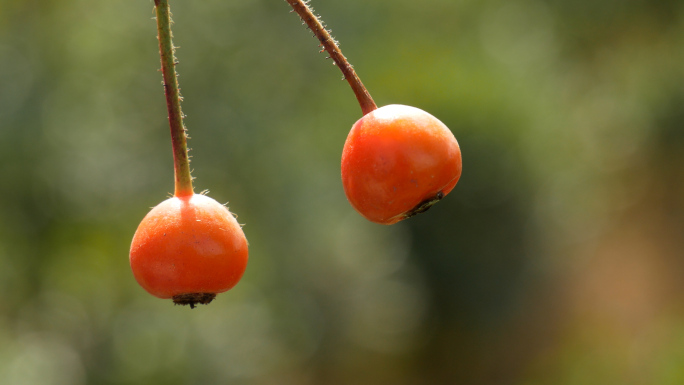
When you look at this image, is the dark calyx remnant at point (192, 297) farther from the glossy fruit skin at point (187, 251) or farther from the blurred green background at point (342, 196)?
the blurred green background at point (342, 196)

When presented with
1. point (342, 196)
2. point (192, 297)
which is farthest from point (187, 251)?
point (342, 196)

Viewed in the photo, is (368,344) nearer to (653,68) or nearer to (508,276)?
(508,276)

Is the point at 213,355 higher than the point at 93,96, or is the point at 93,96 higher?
the point at 93,96

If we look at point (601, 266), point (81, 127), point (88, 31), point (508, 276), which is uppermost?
point (88, 31)

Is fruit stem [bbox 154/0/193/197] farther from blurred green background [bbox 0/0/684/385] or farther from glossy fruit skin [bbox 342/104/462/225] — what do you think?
A: blurred green background [bbox 0/0/684/385]

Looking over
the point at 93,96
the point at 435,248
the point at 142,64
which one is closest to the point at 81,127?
the point at 93,96

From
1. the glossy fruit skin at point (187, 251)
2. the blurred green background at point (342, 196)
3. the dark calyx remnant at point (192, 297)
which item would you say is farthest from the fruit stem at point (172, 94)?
the blurred green background at point (342, 196)

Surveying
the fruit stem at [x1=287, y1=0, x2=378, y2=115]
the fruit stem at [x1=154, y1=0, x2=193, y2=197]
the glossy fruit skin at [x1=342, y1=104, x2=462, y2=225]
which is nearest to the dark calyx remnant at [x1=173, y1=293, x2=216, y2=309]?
the fruit stem at [x1=154, y1=0, x2=193, y2=197]
